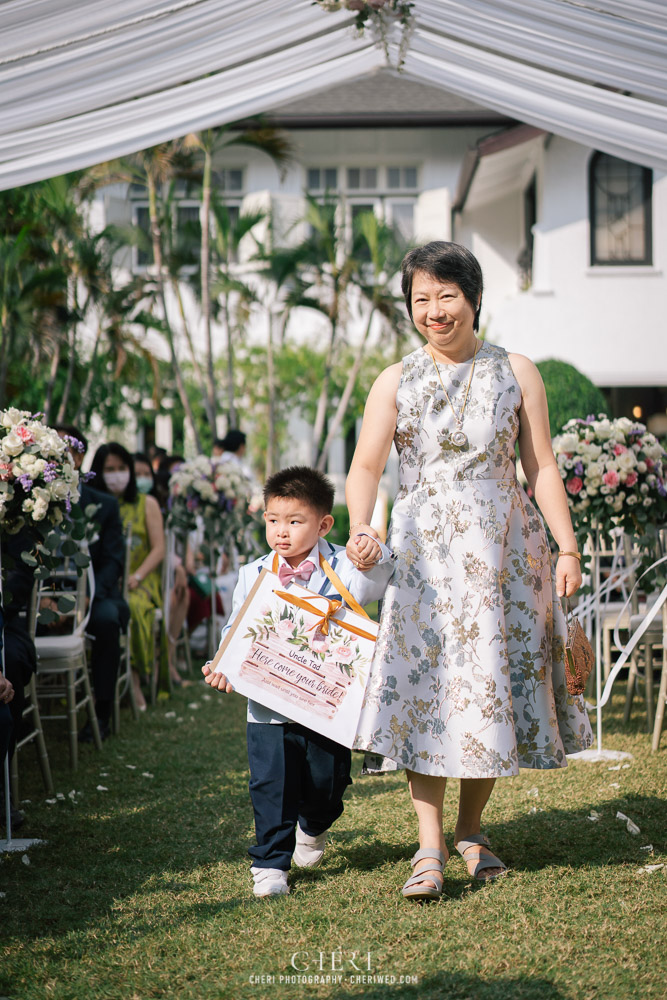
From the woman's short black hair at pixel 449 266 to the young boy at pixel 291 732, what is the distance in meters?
0.83

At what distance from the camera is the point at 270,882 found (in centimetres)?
378

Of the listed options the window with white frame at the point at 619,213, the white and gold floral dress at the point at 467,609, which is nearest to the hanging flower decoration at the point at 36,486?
the white and gold floral dress at the point at 467,609

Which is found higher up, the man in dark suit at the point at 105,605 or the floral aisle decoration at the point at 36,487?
the floral aisle decoration at the point at 36,487

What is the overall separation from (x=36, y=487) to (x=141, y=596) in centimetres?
334

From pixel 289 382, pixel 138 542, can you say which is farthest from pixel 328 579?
pixel 289 382

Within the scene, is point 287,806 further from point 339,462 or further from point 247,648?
point 339,462

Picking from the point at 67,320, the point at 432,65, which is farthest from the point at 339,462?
the point at 432,65

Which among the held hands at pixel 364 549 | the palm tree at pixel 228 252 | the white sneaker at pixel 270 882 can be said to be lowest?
the white sneaker at pixel 270 882

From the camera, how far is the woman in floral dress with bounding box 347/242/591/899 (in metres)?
3.69

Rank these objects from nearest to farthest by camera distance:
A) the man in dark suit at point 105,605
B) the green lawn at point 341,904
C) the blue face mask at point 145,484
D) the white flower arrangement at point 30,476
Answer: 1. the green lawn at point 341,904
2. the white flower arrangement at point 30,476
3. the man in dark suit at point 105,605
4. the blue face mask at point 145,484

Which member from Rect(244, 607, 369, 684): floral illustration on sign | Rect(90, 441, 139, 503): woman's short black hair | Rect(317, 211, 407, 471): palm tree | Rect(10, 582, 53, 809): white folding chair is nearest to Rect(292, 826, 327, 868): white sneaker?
Rect(244, 607, 369, 684): floral illustration on sign

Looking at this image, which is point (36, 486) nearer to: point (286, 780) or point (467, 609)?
point (286, 780)

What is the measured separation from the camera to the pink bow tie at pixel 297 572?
3.89 m

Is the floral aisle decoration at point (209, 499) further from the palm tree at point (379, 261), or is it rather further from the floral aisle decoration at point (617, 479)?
the palm tree at point (379, 261)
